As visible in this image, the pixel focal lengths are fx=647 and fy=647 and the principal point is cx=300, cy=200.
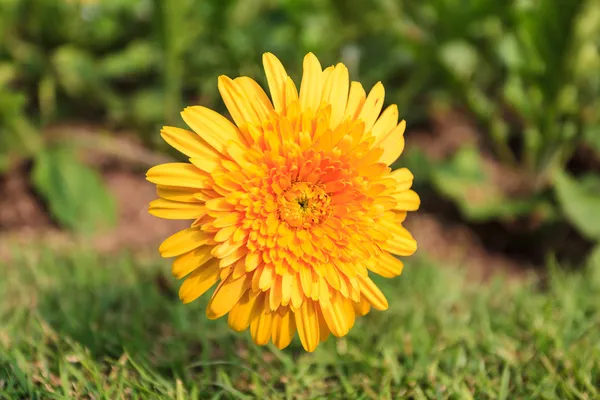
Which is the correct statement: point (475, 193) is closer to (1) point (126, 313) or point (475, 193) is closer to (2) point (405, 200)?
(2) point (405, 200)

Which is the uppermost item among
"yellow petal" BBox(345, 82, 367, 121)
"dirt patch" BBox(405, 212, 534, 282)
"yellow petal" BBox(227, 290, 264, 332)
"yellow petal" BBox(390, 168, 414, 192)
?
"yellow petal" BBox(345, 82, 367, 121)

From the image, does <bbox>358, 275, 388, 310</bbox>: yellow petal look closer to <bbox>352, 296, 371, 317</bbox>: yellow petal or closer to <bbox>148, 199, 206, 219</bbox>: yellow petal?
<bbox>352, 296, 371, 317</bbox>: yellow petal

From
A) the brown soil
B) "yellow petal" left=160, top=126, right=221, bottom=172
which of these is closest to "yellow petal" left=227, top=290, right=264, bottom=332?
"yellow petal" left=160, top=126, right=221, bottom=172

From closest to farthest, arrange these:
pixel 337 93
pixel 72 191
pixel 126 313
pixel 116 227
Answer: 1. pixel 337 93
2. pixel 126 313
3. pixel 72 191
4. pixel 116 227

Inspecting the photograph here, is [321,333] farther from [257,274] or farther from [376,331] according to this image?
[376,331]

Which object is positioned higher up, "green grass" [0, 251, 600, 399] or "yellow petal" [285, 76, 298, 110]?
"yellow petal" [285, 76, 298, 110]

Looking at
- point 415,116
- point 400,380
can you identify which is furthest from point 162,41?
point 400,380

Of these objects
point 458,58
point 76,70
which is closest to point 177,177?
point 76,70
